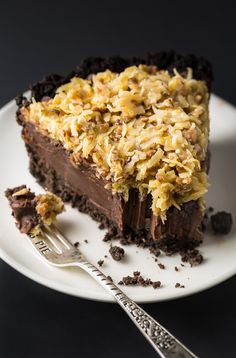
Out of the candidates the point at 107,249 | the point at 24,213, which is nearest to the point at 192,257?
the point at 107,249

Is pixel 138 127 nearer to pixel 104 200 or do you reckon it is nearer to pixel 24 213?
pixel 104 200

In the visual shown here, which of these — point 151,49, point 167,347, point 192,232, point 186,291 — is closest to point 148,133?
point 192,232

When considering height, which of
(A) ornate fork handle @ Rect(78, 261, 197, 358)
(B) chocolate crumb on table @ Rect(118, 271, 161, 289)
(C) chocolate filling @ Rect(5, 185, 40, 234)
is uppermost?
(C) chocolate filling @ Rect(5, 185, 40, 234)

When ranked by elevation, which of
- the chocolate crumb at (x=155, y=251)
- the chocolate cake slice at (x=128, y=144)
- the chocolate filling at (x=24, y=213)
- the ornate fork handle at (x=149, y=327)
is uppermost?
the chocolate cake slice at (x=128, y=144)

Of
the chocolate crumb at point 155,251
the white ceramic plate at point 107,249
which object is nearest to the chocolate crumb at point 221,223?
the white ceramic plate at point 107,249

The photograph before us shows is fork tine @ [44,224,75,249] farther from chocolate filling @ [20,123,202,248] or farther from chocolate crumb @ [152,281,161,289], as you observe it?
chocolate crumb @ [152,281,161,289]

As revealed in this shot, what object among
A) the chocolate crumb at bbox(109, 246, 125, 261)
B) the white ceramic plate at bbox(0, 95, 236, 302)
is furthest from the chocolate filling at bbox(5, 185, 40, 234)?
the chocolate crumb at bbox(109, 246, 125, 261)

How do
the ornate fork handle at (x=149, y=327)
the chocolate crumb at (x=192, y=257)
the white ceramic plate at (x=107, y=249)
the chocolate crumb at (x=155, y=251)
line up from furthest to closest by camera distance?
1. the chocolate crumb at (x=155, y=251)
2. the chocolate crumb at (x=192, y=257)
3. the white ceramic plate at (x=107, y=249)
4. the ornate fork handle at (x=149, y=327)

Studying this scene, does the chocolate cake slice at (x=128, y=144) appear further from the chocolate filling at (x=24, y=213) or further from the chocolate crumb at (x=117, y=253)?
the chocolate filling at (x=24, y=213)

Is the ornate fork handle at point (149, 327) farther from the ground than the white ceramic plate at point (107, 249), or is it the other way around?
the white ceramic plate at point (107, 249)
